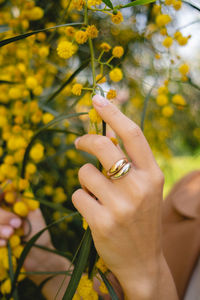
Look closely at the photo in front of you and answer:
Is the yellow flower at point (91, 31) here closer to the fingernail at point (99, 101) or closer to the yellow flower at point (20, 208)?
the fingernail at point (99, 101)

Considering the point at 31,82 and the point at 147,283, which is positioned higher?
the point at 31,82

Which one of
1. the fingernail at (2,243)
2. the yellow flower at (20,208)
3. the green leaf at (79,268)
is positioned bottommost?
the fingernail at (2,243)

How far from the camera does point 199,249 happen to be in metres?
0.86

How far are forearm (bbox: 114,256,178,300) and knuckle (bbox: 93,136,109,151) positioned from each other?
0.66 ft

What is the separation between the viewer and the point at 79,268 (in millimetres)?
374

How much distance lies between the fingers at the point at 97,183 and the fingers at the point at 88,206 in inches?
0.5

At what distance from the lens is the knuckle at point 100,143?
35 centimetres

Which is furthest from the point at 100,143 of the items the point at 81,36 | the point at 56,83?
the point at 56,83

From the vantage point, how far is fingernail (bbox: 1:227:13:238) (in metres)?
0.56

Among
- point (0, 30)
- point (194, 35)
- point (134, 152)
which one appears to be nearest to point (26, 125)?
point (0, 30)

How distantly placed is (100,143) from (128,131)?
4 centimetres

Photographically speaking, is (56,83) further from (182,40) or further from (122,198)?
(122,198)

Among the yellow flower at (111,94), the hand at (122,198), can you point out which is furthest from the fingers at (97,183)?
the yellow flower at (111,94)

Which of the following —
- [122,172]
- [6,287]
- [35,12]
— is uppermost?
[35,12]
